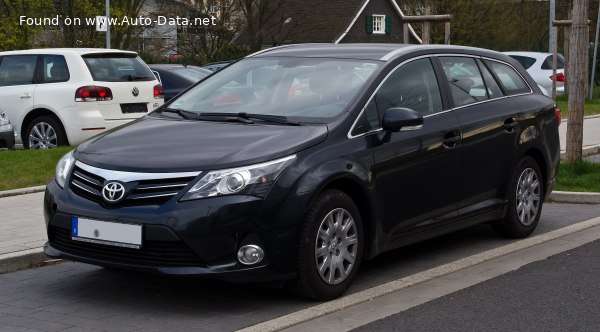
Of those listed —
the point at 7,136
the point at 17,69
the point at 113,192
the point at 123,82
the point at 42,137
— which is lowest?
the point at 42,137

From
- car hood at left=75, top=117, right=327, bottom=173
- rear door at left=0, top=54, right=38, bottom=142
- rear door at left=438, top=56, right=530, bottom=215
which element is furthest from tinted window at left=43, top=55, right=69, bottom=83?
car hood at left=75, top=117, right=327, bottom=173

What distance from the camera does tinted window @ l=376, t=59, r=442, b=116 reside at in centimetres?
734

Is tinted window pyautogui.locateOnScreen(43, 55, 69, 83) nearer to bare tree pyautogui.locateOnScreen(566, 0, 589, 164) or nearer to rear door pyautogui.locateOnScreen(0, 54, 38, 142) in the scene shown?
rear door pyautogui.locateOnScreen(0, 54, 38, 142)

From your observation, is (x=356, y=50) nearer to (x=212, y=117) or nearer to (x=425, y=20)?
(x=212, y=117)

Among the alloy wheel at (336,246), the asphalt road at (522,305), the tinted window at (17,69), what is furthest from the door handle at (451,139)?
the tinted window at (17,69)

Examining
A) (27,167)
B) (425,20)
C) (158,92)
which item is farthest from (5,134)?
(425,20)

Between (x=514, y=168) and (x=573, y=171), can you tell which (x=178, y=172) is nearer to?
(x=514, y=168)

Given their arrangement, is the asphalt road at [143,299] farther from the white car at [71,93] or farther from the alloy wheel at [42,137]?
the alloy wheel at [42,137]

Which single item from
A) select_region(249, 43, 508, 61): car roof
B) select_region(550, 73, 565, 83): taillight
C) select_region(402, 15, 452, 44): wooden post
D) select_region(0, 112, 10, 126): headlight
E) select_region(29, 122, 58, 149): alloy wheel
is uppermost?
select_region(402, 15, 452, 44): wooden post

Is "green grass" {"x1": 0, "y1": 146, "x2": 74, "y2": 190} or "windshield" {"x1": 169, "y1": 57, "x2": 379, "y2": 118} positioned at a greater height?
"windshield" {"x1": 169, "y1": 57, "x2": 379, "y2": 118}

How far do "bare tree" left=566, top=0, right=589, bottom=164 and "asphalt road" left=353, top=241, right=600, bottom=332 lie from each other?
523cm

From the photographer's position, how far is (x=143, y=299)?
6703 millimetres

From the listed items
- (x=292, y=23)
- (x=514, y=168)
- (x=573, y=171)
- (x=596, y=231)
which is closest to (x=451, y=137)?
(x=514, y=168)

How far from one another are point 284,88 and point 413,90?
95 cm
